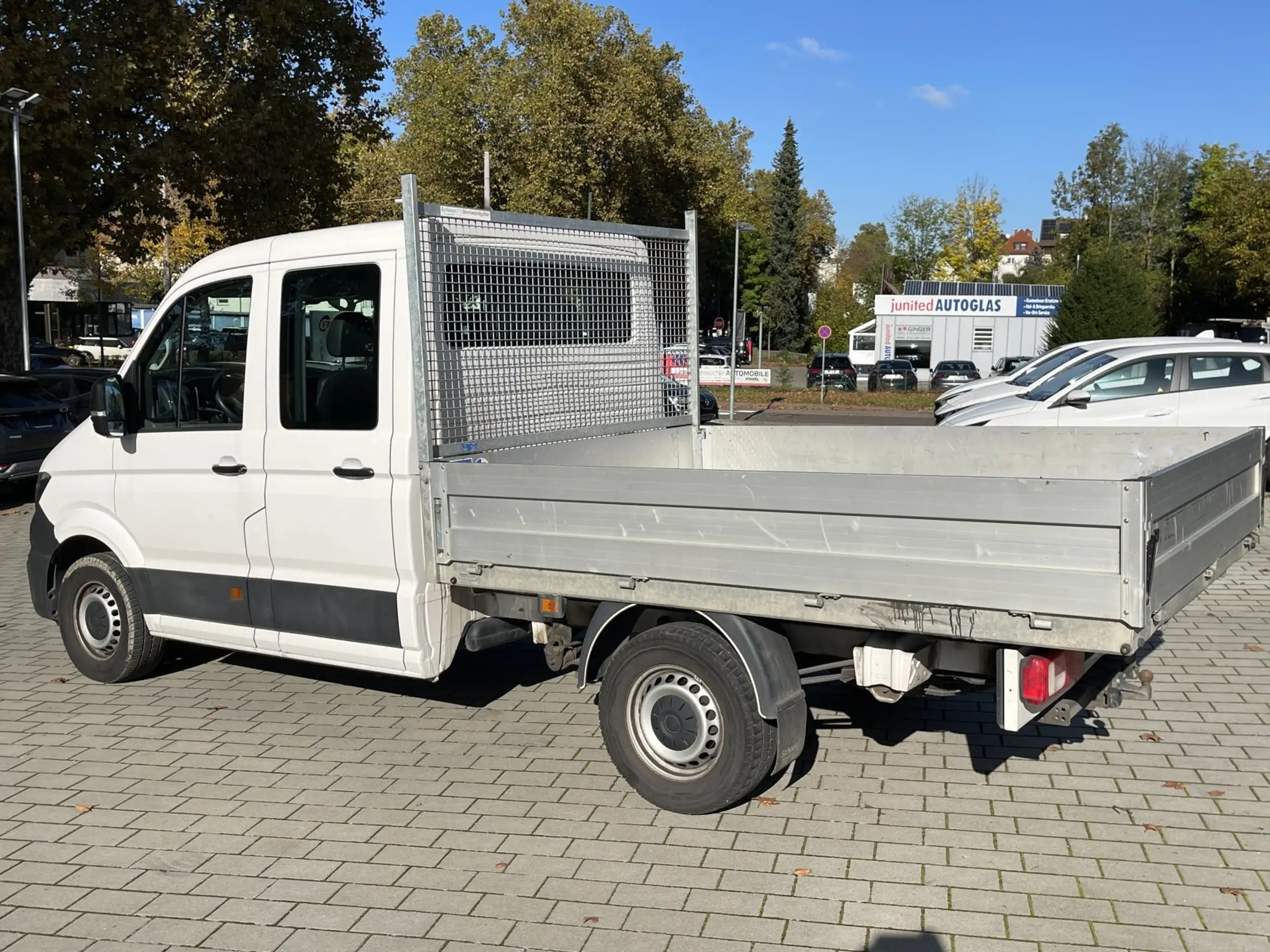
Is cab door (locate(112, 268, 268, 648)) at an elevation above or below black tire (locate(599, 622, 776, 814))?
above

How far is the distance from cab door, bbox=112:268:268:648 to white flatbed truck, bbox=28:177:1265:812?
0.02m

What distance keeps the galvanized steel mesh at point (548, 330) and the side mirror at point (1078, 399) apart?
24.3ft

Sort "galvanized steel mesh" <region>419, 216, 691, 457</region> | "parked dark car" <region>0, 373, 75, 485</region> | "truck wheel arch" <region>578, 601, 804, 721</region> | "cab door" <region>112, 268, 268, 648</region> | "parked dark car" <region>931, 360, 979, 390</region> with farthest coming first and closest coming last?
1. "parked dark car" <region>931, 360, 979, 390</region>
2. "parked dark car" <region>0, 373, 75, 485</region>
3. "cab door" <region>112, 268, 268, 648</region>
4. "galvanized steel mesh" <region>419, 216, 691, 457</region>
5. "truck wheel arch" <region>578, 601, 804, 721</region>

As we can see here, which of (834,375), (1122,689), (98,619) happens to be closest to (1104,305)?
(834,375)

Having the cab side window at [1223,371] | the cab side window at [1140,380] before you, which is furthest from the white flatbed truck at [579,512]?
the cab side window at [1223,371]

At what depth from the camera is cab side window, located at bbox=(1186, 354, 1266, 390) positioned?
12641 millimetres

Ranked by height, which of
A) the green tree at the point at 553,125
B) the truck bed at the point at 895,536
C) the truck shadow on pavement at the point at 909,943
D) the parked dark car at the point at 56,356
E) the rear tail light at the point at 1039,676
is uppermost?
the green tree at the point at 553,125

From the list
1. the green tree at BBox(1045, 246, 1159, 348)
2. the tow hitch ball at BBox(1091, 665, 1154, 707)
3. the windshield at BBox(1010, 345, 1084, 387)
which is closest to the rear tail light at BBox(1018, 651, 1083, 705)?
the tow hitch ball at BBox(1091, 665, 1154, 707)

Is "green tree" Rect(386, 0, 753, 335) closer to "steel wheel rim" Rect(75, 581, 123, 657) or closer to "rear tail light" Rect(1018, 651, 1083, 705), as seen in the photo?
"steel wheel rim" Rect(75, 581, 123, 657)

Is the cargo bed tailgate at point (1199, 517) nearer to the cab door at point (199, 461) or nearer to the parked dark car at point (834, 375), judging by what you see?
the cab door at point (199, 461)

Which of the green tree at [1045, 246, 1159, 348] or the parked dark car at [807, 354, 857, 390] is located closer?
the green tree at [1045, 246, 1159, 348]

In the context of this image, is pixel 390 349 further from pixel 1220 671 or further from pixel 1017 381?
pixel 1017 381

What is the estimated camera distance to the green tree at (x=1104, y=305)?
3584cm

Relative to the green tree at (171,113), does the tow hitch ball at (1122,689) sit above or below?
below
